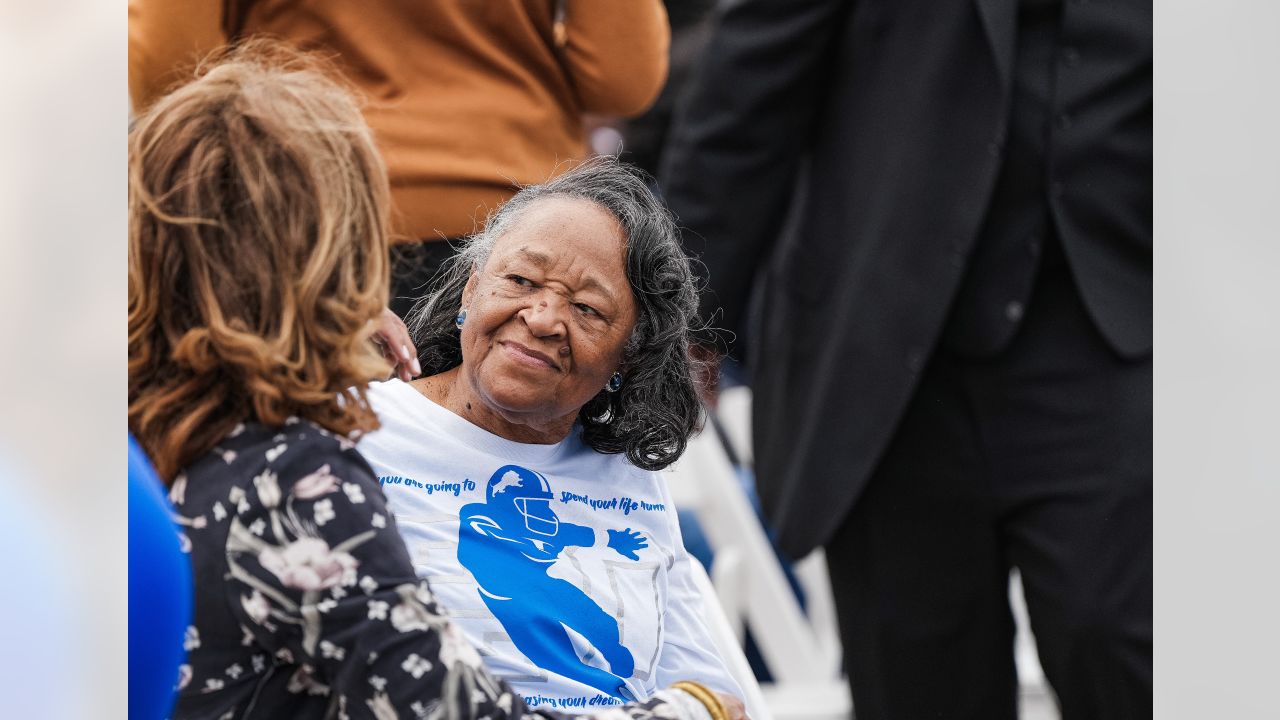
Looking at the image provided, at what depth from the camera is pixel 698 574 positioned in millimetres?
1672

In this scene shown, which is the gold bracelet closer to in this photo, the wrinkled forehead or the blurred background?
the wrinkled forehead

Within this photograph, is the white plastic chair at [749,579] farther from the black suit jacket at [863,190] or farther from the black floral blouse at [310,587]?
the black floral blouse at [310,587]

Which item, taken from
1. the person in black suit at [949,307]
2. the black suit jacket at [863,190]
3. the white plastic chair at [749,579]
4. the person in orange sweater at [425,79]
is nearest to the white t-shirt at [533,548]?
the person in orange sweater at [425,79]

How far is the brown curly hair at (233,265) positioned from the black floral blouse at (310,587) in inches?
1.4

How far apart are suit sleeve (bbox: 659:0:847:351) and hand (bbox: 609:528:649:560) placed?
27.7 inches

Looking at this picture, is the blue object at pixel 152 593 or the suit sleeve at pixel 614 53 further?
the suit sleeve at pixel 614 53

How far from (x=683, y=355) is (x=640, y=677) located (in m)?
0.31

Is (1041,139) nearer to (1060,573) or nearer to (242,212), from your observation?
(1060,573)

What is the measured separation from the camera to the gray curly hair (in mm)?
1413

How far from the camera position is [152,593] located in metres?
1.11

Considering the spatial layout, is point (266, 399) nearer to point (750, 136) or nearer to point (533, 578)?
point (533, 578)

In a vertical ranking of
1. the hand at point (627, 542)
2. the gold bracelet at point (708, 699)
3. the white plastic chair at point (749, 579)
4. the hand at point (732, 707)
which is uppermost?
the hand at point (627, 542)

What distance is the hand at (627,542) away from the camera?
4.72ft
